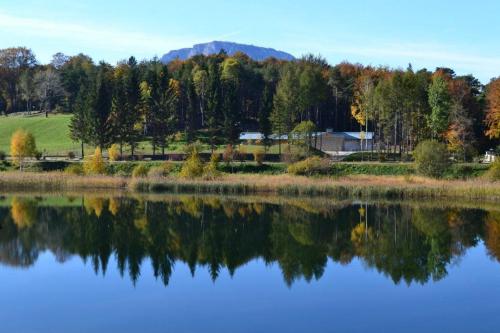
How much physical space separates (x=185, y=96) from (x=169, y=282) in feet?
233

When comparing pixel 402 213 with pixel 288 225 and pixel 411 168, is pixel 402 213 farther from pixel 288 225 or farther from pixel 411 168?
pixel 411 168

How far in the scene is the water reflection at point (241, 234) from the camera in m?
30.2

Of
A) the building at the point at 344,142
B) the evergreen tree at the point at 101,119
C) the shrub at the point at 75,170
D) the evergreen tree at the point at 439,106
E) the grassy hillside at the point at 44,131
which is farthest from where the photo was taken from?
the building at the point at 344,142

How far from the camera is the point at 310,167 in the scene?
6169 cm

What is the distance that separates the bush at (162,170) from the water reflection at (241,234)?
9.59m

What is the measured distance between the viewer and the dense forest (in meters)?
73.9

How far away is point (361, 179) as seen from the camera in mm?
59094

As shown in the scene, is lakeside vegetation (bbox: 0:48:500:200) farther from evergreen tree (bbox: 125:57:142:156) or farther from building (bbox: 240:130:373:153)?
building (bbox: 240:130:373:153)

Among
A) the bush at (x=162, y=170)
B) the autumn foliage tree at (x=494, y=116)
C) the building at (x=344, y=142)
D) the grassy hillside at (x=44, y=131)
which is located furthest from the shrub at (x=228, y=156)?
the autumn foliage tree at (x=494, y=116)

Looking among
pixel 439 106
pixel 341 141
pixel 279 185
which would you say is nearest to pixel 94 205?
pixel 279 185

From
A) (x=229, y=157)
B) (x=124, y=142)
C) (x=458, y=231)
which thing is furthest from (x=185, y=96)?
(x=458, y=231)

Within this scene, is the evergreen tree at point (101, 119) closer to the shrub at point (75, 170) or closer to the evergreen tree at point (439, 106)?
the shrub at point (75, 170)

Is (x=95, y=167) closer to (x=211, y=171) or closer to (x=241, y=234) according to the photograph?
(x=211, y=171)

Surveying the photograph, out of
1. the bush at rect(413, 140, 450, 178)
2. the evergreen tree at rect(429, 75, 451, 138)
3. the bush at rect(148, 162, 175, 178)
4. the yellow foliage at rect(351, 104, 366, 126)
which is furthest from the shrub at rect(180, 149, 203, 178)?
the yellow foliage at rect(351, 104, 366, 126)
